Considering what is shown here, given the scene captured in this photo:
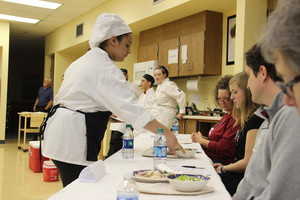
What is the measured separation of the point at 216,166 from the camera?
84.7 inches

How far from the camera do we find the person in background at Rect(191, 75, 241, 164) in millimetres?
2400

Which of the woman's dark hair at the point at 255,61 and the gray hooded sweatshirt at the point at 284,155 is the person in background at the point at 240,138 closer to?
the woman's dark hair at the point at 255,61

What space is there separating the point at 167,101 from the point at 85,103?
3.34 metres

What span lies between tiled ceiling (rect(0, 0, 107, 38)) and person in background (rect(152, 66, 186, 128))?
2.91 meters

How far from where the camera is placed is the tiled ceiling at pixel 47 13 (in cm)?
723

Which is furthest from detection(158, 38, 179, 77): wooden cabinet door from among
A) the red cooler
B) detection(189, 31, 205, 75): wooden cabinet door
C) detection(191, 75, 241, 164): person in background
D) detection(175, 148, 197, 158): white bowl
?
detection(175, 148, 197, 158): white bowl

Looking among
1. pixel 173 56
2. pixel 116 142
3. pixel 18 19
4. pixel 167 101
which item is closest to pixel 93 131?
pixel 116 142

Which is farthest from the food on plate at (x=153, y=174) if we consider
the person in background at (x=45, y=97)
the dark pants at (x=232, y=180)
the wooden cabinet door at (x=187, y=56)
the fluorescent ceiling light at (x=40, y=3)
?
the person in background at (x=45, y=97)

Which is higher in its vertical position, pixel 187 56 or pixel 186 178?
pixel 187 56

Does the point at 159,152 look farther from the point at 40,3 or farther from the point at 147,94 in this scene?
the point at 40,3

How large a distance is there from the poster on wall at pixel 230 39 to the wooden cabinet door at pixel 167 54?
0.90 m

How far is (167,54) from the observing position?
607 cm

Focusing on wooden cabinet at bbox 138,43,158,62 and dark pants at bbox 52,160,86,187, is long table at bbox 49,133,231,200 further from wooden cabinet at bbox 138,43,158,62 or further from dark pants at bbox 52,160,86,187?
wooden cabinet at bbox 138,43,158,62

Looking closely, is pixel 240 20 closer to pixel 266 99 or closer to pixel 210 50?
pixel 210 50
